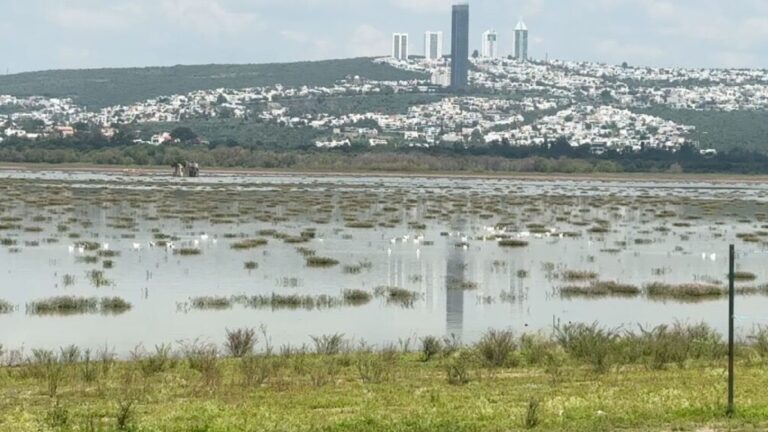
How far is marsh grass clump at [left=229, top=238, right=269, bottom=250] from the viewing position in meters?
41.3

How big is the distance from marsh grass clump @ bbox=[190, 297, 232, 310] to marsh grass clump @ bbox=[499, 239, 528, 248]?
17.9 metres

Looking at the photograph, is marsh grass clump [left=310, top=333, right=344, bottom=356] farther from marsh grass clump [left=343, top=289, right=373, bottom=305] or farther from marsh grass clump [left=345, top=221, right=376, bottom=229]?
marsh grass clump [left=345, top=221, right=376, bottom=229]

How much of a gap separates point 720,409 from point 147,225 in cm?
4043

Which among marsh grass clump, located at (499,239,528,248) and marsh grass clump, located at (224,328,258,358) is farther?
marsh grass clump, located at (499,239,528,248)

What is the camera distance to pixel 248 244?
138ft

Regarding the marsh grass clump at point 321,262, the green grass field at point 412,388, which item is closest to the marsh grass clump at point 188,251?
the marsh grass clump at point 321,262

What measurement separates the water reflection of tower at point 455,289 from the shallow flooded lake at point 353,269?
0.22ft

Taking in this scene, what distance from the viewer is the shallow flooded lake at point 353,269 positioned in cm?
2483

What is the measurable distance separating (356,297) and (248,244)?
46.4ft

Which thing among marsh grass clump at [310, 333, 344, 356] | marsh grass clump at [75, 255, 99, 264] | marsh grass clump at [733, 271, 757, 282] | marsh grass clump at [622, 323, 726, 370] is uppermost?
marsh grass clump at [622, 323, 726, 370]

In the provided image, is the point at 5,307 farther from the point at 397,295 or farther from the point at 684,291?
the point at 684,291

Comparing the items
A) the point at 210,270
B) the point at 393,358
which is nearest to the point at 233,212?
the point at 210,270

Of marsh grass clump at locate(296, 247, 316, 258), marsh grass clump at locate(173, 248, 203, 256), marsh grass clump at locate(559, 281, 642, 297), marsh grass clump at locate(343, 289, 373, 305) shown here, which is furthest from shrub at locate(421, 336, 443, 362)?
marsh grass clump at locate(173, 248, 203, 256)

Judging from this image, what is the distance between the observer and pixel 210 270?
34.3 meters
